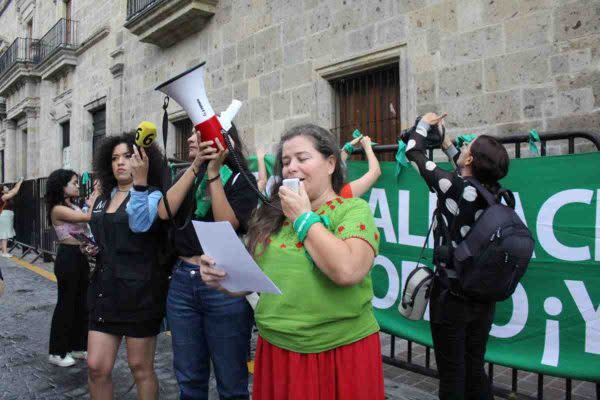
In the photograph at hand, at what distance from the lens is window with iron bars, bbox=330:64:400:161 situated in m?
6.30

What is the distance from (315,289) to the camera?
5.81ft

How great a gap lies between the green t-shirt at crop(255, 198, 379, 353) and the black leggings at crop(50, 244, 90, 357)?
10.3ft

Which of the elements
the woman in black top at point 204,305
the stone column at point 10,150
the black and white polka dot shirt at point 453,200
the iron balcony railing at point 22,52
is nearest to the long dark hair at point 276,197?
the woman in black top at point 204,305

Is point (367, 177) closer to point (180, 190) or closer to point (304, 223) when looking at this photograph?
point (180, 190)

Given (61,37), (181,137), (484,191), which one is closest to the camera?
(484,191)

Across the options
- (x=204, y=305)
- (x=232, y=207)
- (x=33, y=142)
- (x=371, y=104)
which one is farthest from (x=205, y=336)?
(x=33, y=142)

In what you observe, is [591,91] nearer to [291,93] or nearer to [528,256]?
[528,256]

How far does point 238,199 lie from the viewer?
2490 mm

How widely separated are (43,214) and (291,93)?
701 cm

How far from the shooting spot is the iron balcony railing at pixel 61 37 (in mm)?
15067

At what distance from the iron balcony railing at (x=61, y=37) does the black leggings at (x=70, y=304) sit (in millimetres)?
12412

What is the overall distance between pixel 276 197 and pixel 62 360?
10.6 ft

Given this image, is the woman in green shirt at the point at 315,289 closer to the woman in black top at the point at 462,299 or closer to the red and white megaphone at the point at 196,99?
the red and white megaphone at the point at 196,99

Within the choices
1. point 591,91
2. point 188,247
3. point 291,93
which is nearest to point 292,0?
point 291,93
